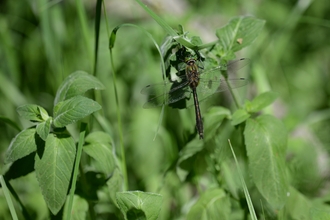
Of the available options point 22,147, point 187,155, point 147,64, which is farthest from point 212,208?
point 147,64

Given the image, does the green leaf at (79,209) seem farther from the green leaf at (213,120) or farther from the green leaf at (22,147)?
the green leaf at (213,120)

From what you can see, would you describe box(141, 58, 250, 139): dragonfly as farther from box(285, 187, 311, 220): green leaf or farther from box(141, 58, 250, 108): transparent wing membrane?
box(285, 187, 311, 220): green leaf

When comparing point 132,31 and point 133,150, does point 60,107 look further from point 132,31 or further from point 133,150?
point 132,31

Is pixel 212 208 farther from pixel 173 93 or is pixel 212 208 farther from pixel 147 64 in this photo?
pixel 147 64

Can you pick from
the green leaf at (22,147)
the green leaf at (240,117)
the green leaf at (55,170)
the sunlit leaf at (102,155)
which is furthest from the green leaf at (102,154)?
the green leaf at (240,117)

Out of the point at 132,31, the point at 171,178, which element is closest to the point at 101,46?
the point at 132,31

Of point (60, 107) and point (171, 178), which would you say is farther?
point (171, 178)
